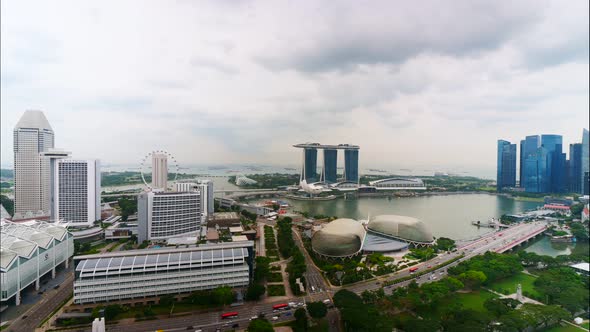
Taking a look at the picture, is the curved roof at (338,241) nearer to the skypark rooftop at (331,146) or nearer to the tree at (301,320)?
the tree at (301,320)

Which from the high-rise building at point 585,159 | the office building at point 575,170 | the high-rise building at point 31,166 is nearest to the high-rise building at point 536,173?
the office building at point 575,170

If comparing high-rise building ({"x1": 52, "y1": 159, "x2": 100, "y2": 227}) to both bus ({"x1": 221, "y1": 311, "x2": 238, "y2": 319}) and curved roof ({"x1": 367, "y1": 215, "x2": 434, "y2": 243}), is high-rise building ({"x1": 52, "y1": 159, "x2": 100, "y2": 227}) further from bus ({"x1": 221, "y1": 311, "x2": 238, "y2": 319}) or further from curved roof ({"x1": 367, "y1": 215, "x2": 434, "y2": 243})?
curved roof ({"x1": 367, "y1": 215, "x2": 434, "y2": 243})

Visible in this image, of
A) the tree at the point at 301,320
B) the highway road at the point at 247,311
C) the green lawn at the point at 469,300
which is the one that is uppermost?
the tree at the point at 301,320

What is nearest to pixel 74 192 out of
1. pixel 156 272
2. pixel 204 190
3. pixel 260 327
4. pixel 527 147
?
pixel 204 190

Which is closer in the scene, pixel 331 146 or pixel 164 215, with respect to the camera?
pixel 164 215

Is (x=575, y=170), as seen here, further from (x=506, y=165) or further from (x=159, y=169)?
(x=159, y=169)

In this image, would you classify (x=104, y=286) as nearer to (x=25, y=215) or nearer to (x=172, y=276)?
(x=172, y=276)

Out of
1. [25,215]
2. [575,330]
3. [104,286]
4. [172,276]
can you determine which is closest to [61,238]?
[104,286]
